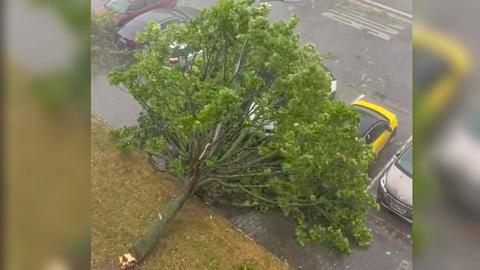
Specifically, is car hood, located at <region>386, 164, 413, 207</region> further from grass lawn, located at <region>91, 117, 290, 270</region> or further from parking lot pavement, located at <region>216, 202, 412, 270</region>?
grass lawn, located at <region>91, 117, 290, 270</region>

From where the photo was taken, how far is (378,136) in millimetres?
7320

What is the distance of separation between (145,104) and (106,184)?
141cm

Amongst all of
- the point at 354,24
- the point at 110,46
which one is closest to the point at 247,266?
the point at 110,46

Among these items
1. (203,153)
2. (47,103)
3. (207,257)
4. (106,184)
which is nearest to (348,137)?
(203,153)

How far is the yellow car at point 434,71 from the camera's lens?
47.9 inches

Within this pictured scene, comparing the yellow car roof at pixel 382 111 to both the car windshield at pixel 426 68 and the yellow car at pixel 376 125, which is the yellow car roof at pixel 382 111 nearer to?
the yellow car at pixel 376 125

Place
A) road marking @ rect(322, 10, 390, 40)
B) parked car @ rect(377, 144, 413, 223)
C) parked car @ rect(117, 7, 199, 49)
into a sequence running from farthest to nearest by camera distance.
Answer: road marking @ rect(322, 10, 390, 40)
parked car @ rect(117, 7, 199, 49)
parked car @ rect(377, 144, 413, 223)

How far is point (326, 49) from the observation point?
31.2 ft

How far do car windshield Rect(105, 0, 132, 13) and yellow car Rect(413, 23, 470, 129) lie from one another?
339 inches

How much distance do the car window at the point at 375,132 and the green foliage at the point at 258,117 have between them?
1856mm

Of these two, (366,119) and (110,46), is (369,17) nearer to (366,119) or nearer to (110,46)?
(366,119)

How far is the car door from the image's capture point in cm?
722

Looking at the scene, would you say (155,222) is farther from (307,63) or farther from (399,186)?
(399,186)

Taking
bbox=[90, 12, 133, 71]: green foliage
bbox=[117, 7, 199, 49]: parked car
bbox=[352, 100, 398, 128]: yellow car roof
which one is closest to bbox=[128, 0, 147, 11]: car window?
bbox=[117, 7, 199, 49]: parked car
